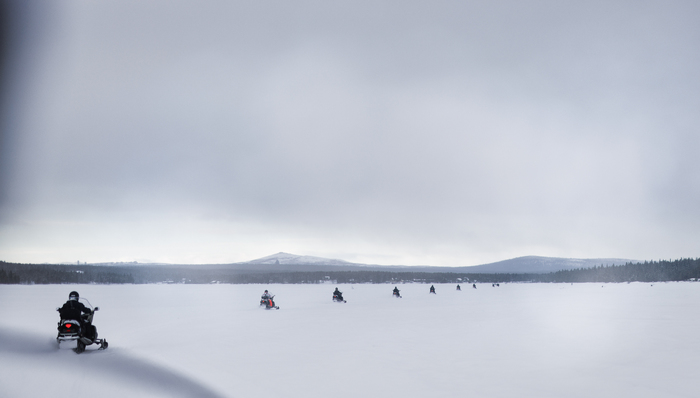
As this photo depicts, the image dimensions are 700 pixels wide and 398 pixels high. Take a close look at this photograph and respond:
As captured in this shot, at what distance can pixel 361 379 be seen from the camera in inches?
326

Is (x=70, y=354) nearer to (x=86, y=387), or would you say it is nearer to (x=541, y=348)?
(x=86, y=387)

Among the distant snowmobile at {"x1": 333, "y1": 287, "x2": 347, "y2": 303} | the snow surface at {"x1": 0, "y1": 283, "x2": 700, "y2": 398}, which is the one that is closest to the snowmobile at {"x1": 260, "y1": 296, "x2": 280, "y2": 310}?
the distant snowmobile at {"x1": 333, "y1": 287, "x2": 347, "y2": 303}

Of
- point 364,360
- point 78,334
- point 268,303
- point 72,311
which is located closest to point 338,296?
point 268,303

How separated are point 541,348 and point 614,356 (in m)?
1.67

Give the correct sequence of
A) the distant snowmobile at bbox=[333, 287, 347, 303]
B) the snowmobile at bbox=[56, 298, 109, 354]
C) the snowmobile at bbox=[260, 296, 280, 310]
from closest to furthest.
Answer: the snowmobile at bbox=[56, 298, 109, 354] → the snowmobile at bbox=[260, 296, 280, 310] → the distant snowmobile at bbox=[333, 287, 347, 303]

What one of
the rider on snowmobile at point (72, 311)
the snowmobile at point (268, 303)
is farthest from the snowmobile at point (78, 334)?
the snowmobile at point (268, 303)

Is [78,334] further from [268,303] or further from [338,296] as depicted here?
[338,296]

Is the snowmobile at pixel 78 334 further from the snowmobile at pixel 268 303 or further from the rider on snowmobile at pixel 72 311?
the snowmobile at pixel 268 303

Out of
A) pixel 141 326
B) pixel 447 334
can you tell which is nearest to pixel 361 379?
pixel 447 334

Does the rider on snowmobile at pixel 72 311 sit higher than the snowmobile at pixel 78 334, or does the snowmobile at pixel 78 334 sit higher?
the rider on snowmobile at pixel 72 311

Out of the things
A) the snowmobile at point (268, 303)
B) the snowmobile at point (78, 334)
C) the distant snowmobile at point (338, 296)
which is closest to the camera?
the snowmobile at point (78, 334)

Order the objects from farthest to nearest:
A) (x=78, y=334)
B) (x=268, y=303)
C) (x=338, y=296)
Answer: (x=338, y=296) → (x=268, y=303) → (x=78, y=334)

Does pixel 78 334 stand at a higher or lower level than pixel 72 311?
lower

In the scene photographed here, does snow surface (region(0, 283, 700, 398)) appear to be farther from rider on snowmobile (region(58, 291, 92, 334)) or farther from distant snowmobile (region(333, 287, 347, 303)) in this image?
distant snowmobile (region(333, 287, 347, 303))
